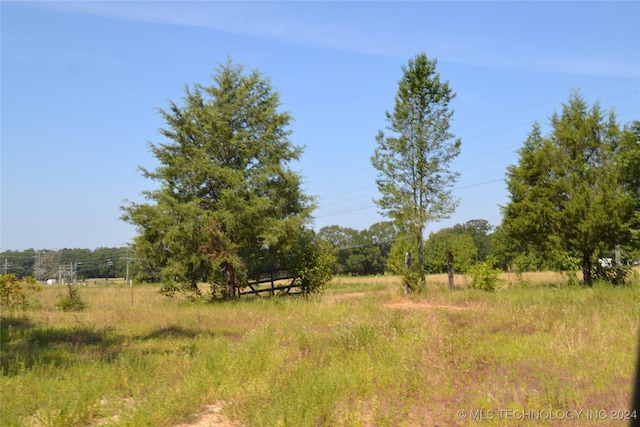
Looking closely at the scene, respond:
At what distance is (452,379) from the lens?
6.85 meters

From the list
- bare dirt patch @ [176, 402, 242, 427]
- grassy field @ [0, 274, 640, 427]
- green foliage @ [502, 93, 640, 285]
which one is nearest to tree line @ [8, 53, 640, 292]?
green foliage @ [502, 93, 640, 285]

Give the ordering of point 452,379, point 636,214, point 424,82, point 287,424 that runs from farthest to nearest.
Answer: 1. point 424,82
2. point 636,214
3. point 452,379
4. point 287,424

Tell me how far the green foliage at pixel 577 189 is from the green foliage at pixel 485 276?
6.01 feet

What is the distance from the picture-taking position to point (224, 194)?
2130 cm

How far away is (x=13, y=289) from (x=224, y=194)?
9.38m

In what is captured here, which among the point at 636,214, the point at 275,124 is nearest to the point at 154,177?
the point at 275,124

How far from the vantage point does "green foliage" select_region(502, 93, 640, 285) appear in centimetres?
1881

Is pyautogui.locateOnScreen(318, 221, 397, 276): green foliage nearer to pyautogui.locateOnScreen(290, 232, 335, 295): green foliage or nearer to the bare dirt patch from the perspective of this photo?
pyautogui.locateOnScreen(290, 232, 335, 295): green foliage

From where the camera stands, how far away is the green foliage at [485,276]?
20.8 m

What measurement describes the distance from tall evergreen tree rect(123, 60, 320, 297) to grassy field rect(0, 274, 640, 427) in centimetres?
876

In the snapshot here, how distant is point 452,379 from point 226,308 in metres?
12.8

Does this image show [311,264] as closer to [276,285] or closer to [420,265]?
[276,285]

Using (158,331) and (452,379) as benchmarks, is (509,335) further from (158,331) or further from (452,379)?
(158,331)

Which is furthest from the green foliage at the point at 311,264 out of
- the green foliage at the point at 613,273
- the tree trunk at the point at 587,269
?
the green foliage at the point at 613,273
